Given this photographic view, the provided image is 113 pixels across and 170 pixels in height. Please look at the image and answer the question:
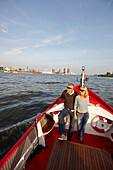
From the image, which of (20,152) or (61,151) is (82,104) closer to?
(61,151)

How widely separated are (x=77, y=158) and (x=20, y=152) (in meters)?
1.40

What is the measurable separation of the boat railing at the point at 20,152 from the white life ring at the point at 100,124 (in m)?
2.57

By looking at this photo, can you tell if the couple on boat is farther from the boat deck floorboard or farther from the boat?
the boat deck floorboard

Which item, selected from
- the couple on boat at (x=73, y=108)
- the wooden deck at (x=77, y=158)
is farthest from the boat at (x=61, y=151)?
the couple on boat at (x=73, y=108)

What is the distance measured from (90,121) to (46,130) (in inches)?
78.9

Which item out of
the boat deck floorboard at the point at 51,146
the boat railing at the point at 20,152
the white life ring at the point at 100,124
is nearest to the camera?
the boat railing at the point at 20,152

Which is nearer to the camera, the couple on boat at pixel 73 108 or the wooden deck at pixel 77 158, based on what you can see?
the wooden deck at pixel 77 158

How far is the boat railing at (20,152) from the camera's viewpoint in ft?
5.71

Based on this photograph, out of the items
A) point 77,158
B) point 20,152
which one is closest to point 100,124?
point 77,158

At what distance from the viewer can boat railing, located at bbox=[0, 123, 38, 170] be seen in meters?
1.74

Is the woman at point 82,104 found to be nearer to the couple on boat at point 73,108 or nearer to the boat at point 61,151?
the couple on boat at point 73,108

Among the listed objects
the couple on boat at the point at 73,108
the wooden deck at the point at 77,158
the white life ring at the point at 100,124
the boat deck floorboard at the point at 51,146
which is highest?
the couple on boat at the point at 73,108

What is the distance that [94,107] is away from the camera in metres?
3.16

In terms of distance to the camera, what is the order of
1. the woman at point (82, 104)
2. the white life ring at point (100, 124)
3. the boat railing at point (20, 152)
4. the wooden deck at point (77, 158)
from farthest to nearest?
1. the white life ring at point (100, 124)
2. the woman at point (82, 104)
3. the boat railing at point (20, 152)
4. the wooden deck at point (77, 158)
